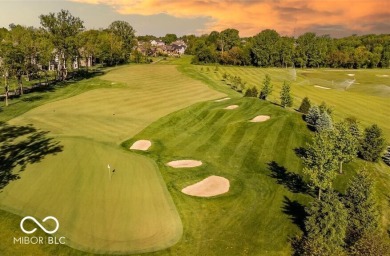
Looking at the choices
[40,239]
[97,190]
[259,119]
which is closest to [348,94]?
[259,119]

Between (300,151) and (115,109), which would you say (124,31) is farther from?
(300,151)

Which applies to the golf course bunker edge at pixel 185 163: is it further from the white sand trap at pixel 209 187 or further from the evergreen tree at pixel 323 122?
the evergreen tree at pixel 323 122

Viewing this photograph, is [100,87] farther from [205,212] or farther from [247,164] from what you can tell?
[205,212]

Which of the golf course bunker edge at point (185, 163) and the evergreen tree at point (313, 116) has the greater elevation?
the evergreen tree at point (313, 116)

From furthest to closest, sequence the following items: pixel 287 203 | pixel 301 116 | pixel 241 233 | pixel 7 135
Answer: pixel 301 116 → pixel 7 135 → pixel 287 203 → pixel 241 233

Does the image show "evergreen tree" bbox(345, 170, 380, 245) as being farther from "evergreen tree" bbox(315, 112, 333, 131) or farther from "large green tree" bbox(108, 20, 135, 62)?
"large green tree" bbox(108, 20, 135, 62)

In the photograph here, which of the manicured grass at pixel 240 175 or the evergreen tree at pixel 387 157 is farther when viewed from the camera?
the evergreen tree at pixel 387 157

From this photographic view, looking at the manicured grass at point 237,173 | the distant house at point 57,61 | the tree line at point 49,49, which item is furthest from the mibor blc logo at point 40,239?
the distant house at point 57,61

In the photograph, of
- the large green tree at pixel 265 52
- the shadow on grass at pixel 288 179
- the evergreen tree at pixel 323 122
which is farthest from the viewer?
the large green tree at pixel 265 52

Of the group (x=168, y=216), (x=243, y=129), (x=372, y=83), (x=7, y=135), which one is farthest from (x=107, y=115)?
(x=372, y=83)
